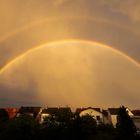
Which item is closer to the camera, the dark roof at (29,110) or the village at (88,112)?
the village at (88,112)

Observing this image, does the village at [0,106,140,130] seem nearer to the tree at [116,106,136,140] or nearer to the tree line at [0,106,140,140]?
the tree at [116,106,136,140]

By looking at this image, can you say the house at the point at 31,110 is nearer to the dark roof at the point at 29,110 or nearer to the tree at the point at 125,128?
the dark roof at the point at 29,110

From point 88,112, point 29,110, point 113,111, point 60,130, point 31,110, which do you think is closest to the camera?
point 60,130

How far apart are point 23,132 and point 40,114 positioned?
45669mm

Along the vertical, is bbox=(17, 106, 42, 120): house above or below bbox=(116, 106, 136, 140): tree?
above

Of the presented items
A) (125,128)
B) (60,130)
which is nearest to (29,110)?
(125,128)

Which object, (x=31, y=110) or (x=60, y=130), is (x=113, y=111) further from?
(x=60, y=130)

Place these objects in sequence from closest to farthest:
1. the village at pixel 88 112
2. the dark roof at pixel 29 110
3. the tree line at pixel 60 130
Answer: the tree line at pixel 60 130
the village at pixel 88 112
the dark roof at pixel 29 110

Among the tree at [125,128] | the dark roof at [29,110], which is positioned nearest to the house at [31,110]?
the dark roof at [29,110]

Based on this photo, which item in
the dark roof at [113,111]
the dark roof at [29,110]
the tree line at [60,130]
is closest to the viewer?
the tree line at [60,130]

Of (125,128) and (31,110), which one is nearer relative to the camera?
(125,128)

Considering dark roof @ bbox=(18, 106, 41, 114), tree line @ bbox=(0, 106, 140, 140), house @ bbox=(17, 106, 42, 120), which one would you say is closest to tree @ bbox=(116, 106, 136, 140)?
tree line @ bbox=(0, 106, 140, 140)

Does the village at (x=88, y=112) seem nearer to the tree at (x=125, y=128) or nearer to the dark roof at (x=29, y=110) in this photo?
the dark roof at (x=29, y=110)

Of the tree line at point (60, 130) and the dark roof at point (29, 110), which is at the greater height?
the dark roof at point (29, 110)
